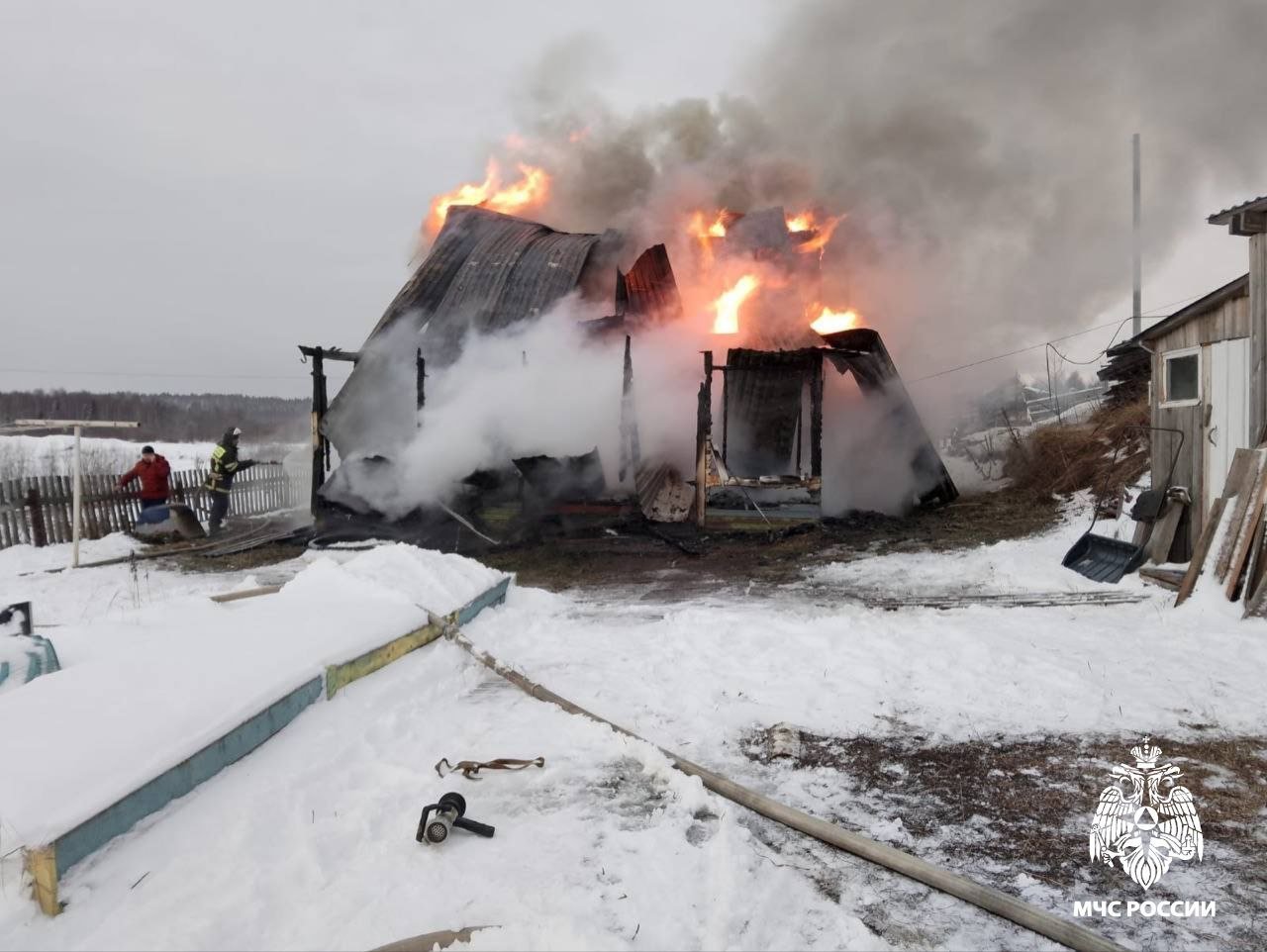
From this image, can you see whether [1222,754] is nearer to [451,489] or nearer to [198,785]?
[198,785]

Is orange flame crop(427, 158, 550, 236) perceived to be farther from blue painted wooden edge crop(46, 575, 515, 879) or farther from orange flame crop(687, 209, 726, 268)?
blue painted wooden edge crop(46, 575, 515, 879)

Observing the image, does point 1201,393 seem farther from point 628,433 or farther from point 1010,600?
point 628,433

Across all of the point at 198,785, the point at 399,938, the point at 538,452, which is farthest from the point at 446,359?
the point at 399,938

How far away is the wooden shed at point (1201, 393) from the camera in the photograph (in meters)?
8.25

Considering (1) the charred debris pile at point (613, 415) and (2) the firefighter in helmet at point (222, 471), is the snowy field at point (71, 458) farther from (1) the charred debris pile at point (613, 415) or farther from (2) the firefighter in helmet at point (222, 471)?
(1) the charred debris pile at point (613, 415)

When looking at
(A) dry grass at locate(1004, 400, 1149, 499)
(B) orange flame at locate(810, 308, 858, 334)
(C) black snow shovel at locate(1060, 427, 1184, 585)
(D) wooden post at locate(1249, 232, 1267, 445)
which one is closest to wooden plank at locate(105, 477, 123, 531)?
(B) orange flame at locate(810, 308, 858, 334)

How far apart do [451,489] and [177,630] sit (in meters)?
8.07

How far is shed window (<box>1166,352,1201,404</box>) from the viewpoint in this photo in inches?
357

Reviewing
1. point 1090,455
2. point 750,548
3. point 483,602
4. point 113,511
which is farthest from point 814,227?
point 113,511

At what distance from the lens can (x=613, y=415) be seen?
46.2ft

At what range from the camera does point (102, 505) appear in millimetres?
13898

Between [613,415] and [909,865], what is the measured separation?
1150 cm

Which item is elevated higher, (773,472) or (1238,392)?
(1238,392)

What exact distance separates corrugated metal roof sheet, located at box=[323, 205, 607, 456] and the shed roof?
9707 mm
